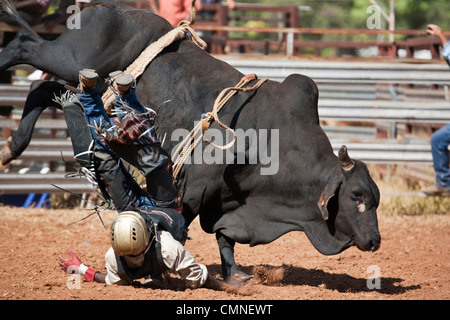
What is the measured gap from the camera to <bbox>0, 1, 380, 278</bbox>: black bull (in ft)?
15.1

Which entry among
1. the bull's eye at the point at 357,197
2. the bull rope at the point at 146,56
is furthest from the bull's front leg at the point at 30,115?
the bull's eye at the point at 357,197

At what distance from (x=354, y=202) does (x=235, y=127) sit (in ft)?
3.40

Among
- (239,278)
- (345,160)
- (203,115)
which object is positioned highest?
(203,115)

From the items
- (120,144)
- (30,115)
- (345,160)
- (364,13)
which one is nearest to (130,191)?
(120,144)

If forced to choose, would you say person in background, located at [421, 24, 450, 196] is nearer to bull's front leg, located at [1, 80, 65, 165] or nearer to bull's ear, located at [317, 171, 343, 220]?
bull's ear, located at [317, 171, 343, 220]

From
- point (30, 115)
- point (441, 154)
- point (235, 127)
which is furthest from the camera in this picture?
point (441, 154)

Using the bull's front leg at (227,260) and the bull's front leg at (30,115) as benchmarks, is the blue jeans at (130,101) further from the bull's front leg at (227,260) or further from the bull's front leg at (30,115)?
the bull's front leg at (227,260)

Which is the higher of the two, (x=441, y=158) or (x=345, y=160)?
(x=345, y=160)

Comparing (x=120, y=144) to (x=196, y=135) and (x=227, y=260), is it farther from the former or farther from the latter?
(x=227, y=260)

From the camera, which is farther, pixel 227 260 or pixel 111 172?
pixel 227 260

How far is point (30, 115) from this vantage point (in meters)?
5.25

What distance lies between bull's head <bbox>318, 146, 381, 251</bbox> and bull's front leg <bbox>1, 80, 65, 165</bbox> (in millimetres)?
2365
